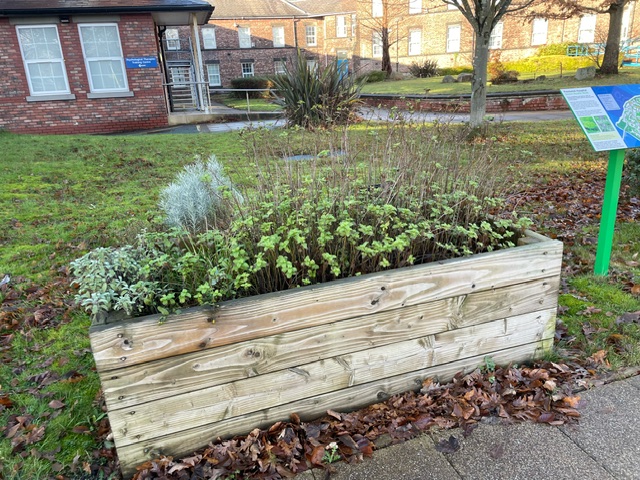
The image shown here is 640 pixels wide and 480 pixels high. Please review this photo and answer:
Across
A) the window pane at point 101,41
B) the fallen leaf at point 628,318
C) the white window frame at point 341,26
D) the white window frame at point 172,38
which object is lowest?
the fallen leaf at point 628,318

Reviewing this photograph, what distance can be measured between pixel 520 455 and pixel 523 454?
0.05 feet

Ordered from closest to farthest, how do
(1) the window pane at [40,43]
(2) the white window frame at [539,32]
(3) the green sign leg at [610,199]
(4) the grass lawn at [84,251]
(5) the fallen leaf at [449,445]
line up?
(5) the fallen leaf at [449,445], (4) the grass lawn at [84,251], (3) the green sign leg at [610,199], (1) the window pane at [40,43], (2) the white window frame at [539,32]

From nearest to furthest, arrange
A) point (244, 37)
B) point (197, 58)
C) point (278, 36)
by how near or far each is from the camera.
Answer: point (197, 58)
point (244, 37)
point (278, 36)

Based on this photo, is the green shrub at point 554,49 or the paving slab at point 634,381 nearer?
the paving slab at point 634,381

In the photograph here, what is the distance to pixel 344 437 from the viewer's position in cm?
206

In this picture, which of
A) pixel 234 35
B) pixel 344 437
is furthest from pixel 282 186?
pixel 234 35

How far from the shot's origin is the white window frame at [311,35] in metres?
38.4

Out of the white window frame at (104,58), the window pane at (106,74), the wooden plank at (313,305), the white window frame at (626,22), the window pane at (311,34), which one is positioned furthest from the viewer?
the window pane at (311,34)

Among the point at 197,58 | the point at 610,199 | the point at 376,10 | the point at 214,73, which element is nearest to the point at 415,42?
the point at 376,10

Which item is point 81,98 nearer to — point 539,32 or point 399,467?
point 399,467

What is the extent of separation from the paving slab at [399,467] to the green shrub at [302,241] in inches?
32.4

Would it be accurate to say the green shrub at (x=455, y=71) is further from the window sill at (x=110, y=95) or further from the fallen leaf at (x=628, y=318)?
the fallen leaf at (x=628, y=318)

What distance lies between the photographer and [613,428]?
83.2 inches

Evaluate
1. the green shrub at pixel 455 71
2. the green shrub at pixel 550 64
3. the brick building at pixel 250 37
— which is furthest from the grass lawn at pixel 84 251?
the brick building at pixel 250 37
